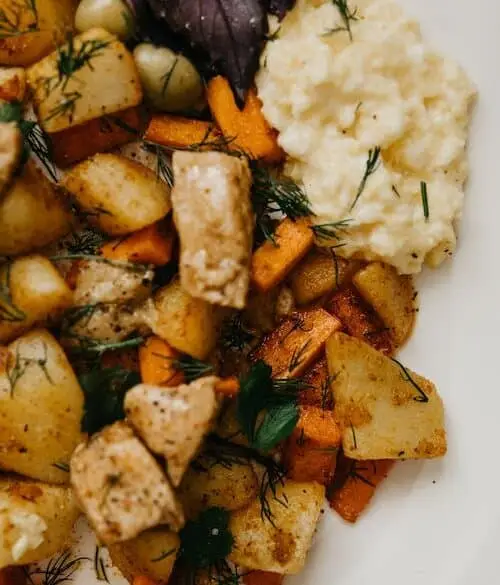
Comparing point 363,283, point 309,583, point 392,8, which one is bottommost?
point 309,583

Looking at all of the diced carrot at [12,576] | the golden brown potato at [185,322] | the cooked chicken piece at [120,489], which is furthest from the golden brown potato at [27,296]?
the diced carrot at [12,576]

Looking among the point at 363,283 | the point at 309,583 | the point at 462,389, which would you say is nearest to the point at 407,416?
the point at 462,389

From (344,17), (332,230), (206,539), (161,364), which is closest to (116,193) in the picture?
(161,364)

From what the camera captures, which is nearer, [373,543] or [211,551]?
[211,551]

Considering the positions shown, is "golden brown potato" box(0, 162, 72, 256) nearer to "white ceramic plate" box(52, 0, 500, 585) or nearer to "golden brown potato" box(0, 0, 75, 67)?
"golden brown potato" box(0, 0, 75, 67)

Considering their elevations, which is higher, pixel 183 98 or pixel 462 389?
pixel 183 98

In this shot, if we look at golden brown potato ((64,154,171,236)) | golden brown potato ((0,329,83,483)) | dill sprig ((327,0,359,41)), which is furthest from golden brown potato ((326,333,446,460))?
dill sprig ((327,0,359,41))

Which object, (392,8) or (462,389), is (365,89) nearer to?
(392,8)

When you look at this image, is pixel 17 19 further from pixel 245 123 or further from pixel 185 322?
pixel 185 322
